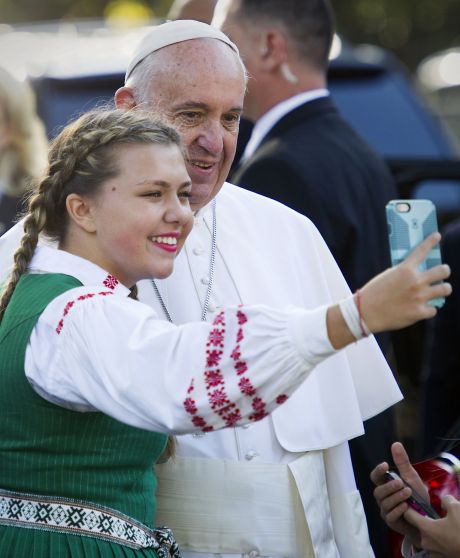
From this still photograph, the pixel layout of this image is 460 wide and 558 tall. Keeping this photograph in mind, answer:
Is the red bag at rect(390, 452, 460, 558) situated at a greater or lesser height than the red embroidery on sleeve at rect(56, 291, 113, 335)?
lesser

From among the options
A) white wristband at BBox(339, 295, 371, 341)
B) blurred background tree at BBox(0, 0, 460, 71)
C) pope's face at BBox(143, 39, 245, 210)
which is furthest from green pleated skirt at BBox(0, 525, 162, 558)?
blurred background tree at BBox(0, 0, 460, 71)

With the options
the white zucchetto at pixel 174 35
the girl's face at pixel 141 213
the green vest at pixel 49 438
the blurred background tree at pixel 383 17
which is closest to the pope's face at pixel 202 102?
the white zucchetto at pixel 174 35

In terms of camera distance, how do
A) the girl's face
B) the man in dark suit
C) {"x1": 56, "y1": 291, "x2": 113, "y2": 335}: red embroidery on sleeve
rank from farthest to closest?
the man in dark suit
the girl's face
{"x1": 56, "y1": 291, "x2": 113, "y2": 335}: red embroidery on sleeve

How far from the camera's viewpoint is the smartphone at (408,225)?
2385mm

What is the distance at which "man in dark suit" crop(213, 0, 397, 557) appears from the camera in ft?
14.8

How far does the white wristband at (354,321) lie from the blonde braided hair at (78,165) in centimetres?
61

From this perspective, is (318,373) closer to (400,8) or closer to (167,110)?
(167,110)

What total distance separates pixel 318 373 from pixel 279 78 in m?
1.96

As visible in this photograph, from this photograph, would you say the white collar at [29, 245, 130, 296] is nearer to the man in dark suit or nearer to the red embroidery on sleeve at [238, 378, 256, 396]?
the red embroidery on sleeve at [238, 378, 256, 396]

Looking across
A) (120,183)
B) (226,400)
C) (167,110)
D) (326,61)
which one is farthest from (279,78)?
(226,400)

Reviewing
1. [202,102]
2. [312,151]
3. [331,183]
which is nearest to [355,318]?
[202,102]

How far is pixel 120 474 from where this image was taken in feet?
9.01

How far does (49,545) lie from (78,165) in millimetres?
801

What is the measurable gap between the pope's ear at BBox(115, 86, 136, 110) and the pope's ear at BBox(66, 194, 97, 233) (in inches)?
29.2
